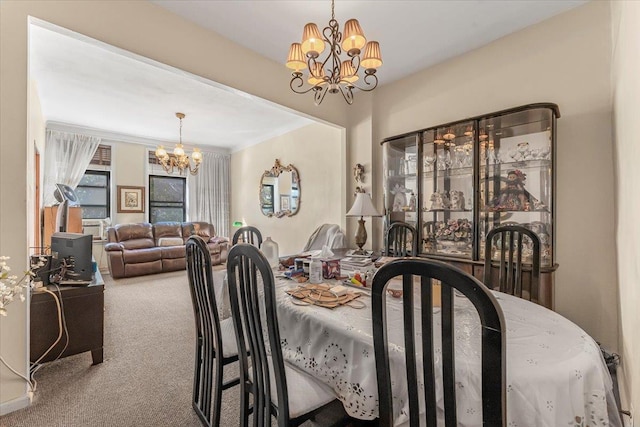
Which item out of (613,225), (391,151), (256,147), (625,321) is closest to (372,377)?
(625,321)

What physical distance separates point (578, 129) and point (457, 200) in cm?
105

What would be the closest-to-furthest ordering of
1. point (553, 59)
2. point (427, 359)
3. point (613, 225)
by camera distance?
point (427, 359) < point (613, 225) < point (553, 59)

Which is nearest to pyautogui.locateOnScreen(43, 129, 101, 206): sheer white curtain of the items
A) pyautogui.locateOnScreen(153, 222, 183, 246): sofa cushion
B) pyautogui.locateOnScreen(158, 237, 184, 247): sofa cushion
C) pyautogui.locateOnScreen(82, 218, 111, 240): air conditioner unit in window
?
pyautogui.locateOnScreen(82, 218, 111, 240): air conditioner unit in window

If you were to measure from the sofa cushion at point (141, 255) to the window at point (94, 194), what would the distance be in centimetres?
134

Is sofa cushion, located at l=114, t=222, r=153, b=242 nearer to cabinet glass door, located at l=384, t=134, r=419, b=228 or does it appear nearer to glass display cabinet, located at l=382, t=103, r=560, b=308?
cabinet glass door, located at l=384, t=134, r=419, b=228

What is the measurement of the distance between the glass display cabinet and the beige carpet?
2034mm

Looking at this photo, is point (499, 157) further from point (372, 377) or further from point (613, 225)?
point (372, 377)

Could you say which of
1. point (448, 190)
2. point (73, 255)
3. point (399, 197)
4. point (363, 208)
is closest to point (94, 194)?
point (73, 255)

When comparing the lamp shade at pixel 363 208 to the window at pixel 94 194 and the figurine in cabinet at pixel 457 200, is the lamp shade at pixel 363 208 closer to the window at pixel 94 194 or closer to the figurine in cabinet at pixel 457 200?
the figurine in cabinet at pixel 457 200

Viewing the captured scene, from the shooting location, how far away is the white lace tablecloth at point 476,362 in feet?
2.69

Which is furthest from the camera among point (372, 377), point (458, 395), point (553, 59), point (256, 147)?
point (256, 147)

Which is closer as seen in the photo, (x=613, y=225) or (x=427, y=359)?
(x=427, y=359)

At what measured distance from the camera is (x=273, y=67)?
3.08 meters

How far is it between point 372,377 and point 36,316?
239cm
